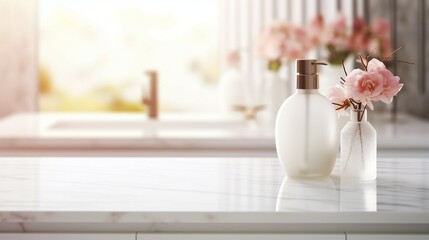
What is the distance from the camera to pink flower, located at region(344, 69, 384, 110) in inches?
58.6

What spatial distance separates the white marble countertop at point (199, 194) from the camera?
4.11 ft

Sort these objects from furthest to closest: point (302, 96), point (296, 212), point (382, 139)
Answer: point (382, 139) < point (302, 96) < point (296, 212)

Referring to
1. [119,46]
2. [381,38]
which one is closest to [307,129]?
[381,38]

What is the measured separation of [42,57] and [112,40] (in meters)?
0.77

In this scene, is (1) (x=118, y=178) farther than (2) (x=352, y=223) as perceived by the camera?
Yes

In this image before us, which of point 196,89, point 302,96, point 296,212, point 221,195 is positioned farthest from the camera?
point 196,89

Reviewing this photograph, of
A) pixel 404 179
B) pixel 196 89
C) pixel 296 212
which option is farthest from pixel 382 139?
pixel 196 89

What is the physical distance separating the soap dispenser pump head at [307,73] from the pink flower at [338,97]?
0.04 metres

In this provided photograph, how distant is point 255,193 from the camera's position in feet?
4.69

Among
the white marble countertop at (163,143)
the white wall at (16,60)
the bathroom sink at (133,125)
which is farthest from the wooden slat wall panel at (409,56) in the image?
the white wall at (16,60)

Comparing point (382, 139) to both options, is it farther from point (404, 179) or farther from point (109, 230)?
point (109, 230)

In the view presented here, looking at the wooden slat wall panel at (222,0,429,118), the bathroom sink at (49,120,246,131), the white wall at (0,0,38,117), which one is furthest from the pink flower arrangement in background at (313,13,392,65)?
the white wall at (0,0,38,117)

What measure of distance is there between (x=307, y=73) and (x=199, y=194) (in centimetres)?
31

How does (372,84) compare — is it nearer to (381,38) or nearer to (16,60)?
(381,38)
